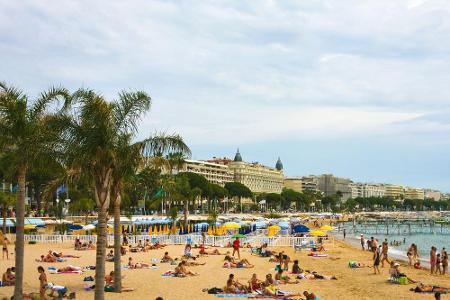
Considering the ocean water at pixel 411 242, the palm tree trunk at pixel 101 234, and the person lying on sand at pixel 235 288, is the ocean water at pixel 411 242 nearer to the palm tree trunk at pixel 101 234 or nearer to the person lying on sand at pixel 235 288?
the person lying on sand at pixel 235 288

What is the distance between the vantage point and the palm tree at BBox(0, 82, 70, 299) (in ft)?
41.4

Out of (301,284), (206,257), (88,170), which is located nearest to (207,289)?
(301,284)

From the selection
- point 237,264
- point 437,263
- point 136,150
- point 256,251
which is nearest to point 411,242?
point 256,251

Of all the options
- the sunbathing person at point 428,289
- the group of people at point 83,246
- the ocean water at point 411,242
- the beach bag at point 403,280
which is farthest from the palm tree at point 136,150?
the ocean water at point 411,242

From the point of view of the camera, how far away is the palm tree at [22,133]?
1261cm

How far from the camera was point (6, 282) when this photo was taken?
18281mm

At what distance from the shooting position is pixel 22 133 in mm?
13234

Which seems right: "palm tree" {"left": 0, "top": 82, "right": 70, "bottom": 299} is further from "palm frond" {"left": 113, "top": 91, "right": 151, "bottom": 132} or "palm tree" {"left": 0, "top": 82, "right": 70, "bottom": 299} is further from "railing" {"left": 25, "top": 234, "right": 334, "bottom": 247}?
"railing" {"left": 25, "top": 234, "right": 334, "bottom": 247}

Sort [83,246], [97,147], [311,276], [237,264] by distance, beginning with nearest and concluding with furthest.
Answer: [97,147] → [311,276] → [237,264] → [83,246]

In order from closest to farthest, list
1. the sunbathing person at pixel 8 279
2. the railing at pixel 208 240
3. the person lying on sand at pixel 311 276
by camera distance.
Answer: the sunbathing person at pixel 8 279 → the person lying on sand at pixel 311 276 → the railing at pixel 208 240

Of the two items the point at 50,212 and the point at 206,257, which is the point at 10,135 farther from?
the point at 50,212

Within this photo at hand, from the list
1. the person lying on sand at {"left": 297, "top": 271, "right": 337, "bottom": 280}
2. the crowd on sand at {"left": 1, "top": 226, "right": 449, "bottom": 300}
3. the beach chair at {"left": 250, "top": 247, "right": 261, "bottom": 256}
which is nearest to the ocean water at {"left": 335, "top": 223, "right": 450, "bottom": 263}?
the crowd on sand at {"left": 1, "top": 226, "right": 449, "bottom": 300}

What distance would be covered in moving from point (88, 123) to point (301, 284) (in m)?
11.3

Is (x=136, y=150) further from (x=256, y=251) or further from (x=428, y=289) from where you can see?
(x=256, y=251)
